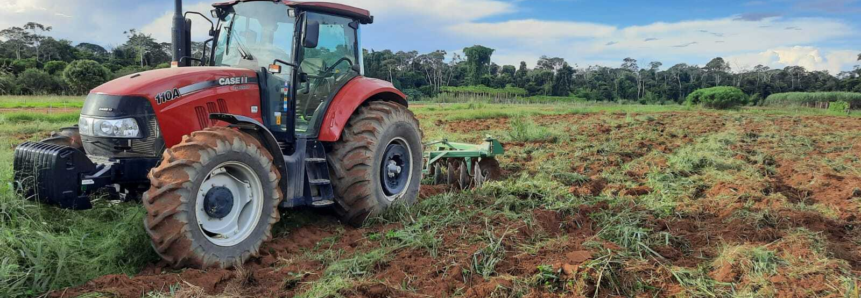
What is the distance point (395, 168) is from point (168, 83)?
2.48 meters

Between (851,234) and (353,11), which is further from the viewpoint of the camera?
(353,11)

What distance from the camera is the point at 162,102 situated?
Result: 15.0 ft

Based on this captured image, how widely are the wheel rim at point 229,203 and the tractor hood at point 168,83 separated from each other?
78cm

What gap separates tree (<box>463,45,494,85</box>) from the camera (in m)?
83.3

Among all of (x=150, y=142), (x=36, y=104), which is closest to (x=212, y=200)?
(x=150, y=142)

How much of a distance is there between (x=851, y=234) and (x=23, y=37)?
273 feet

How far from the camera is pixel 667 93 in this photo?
75.6 meters

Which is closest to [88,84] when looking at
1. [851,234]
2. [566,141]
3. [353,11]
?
[566,141]

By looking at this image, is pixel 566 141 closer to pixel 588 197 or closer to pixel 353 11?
pixel 588 197

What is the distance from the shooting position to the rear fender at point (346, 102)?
18.2 feet

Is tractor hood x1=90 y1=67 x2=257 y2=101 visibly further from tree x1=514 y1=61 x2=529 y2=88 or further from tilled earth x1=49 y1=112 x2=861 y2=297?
tree x1=514 y1=61 x2=529 y2=88

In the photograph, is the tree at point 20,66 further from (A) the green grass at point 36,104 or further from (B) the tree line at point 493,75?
(A) the green grass at point 36,104

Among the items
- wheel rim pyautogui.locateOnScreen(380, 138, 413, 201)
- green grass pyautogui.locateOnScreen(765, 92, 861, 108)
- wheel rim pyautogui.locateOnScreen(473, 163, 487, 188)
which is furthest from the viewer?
green grass pyautogui.locateOnScreen(765, 92, 861, 108)

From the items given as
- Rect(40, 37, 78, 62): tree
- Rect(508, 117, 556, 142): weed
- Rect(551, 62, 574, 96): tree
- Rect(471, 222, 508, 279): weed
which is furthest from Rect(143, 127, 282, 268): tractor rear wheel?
Rect(551, 62, 574, 96): tree
